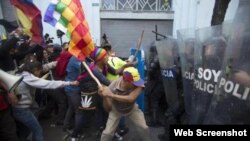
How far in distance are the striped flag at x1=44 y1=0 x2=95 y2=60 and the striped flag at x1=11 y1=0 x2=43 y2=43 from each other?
1.82ft

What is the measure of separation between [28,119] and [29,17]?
4.83 feet

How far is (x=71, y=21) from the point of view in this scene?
376 cm

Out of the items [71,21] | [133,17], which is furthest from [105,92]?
[133,17]

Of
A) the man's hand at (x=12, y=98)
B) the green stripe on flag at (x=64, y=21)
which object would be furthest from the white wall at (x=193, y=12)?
the man's hand at (x=12, y=98)

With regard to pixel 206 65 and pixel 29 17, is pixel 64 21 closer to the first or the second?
pixel 29 17

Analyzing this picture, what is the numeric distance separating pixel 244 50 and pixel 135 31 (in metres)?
9.01

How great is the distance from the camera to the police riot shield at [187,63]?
13.7 feet

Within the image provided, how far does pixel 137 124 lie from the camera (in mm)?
4352

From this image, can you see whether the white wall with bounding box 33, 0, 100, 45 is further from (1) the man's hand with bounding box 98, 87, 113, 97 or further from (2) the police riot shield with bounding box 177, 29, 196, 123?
(1) the man's hand with bounding box 98, 87, 113, 97

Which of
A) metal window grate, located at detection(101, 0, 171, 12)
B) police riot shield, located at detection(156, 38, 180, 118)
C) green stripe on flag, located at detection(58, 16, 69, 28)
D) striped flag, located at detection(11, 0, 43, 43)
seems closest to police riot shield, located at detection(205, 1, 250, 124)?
police riot shield, located at detection(156, 38, 180, 118)

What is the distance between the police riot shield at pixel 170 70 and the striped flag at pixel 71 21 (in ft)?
5.45

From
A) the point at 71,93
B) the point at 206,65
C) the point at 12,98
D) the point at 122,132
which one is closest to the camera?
the point at 206,65

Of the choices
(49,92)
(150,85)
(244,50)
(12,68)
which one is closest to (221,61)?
(244,50)

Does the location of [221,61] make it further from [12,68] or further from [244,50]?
[12,68]
